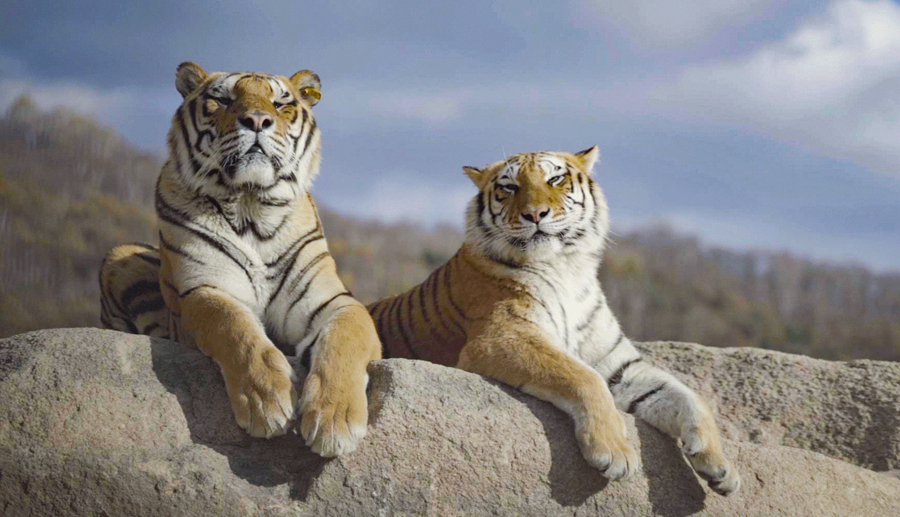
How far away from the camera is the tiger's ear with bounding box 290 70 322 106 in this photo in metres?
4.21

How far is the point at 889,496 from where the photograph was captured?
385 centimetres

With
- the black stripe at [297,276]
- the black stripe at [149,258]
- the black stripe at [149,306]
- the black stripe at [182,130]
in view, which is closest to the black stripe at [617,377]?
the black stripe at [297,276]

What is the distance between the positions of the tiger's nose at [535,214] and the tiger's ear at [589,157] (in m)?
0.49

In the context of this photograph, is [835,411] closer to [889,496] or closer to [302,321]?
[889,496]

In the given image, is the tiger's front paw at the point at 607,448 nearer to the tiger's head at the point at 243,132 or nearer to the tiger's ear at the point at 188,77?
the tiger's head at the point at 243,132

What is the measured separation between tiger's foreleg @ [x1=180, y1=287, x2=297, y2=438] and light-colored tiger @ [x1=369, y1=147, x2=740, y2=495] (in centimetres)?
83

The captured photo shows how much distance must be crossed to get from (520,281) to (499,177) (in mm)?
505

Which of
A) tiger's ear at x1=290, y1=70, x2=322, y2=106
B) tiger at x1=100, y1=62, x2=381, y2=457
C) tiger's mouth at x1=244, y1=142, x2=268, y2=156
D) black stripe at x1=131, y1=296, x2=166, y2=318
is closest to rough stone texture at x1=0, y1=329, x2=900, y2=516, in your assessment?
tiger at x1=100, y1=62, x2=381, y2=457

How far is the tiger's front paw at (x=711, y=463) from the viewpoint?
11.1ft

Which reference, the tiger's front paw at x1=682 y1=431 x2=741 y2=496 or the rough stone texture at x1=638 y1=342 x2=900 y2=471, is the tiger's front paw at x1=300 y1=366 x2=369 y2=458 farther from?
the rough stone texture at x1=638 y1=342 x2=900 y2=471

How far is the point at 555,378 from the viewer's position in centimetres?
345

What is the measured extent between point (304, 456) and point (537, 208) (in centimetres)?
145

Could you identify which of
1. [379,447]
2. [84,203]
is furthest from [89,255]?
[379,447]

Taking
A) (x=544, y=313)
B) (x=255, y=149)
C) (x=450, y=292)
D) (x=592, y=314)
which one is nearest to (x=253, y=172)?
(x=255, y=149)
